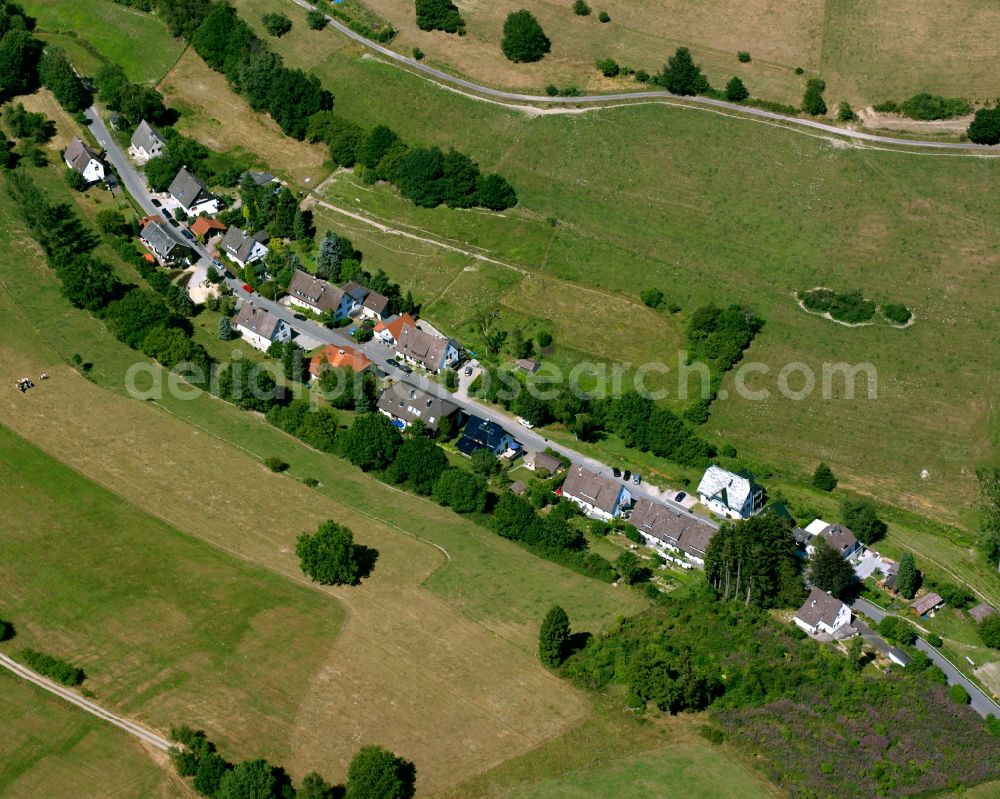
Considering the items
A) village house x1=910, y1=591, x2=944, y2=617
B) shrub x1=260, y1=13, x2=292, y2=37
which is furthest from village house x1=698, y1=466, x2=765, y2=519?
shrub x1=260, y1=13, x2=292, y2=37

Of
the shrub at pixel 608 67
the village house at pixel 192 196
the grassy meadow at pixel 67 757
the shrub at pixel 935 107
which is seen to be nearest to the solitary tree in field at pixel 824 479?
the shrub at pixel 935 107

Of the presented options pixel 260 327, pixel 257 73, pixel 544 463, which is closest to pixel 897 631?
pixel 544 463

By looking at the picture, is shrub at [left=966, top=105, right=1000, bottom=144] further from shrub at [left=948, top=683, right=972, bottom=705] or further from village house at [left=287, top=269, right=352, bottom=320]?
village house at [left=287, top=269, right=352, bottom=320]

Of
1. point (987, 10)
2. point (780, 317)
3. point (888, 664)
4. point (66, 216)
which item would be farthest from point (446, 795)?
point (987, 10)

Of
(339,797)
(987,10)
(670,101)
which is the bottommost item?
(339,797)

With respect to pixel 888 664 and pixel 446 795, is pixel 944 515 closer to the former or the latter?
pixel 888 664

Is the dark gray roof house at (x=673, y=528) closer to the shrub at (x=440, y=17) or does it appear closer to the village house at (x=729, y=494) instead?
the village house at (x=729, y=494)

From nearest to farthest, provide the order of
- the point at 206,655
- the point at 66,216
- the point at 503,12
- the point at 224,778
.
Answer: the point at 224,778, the point at 206,655, the point at 66,216, the point at 503,12
